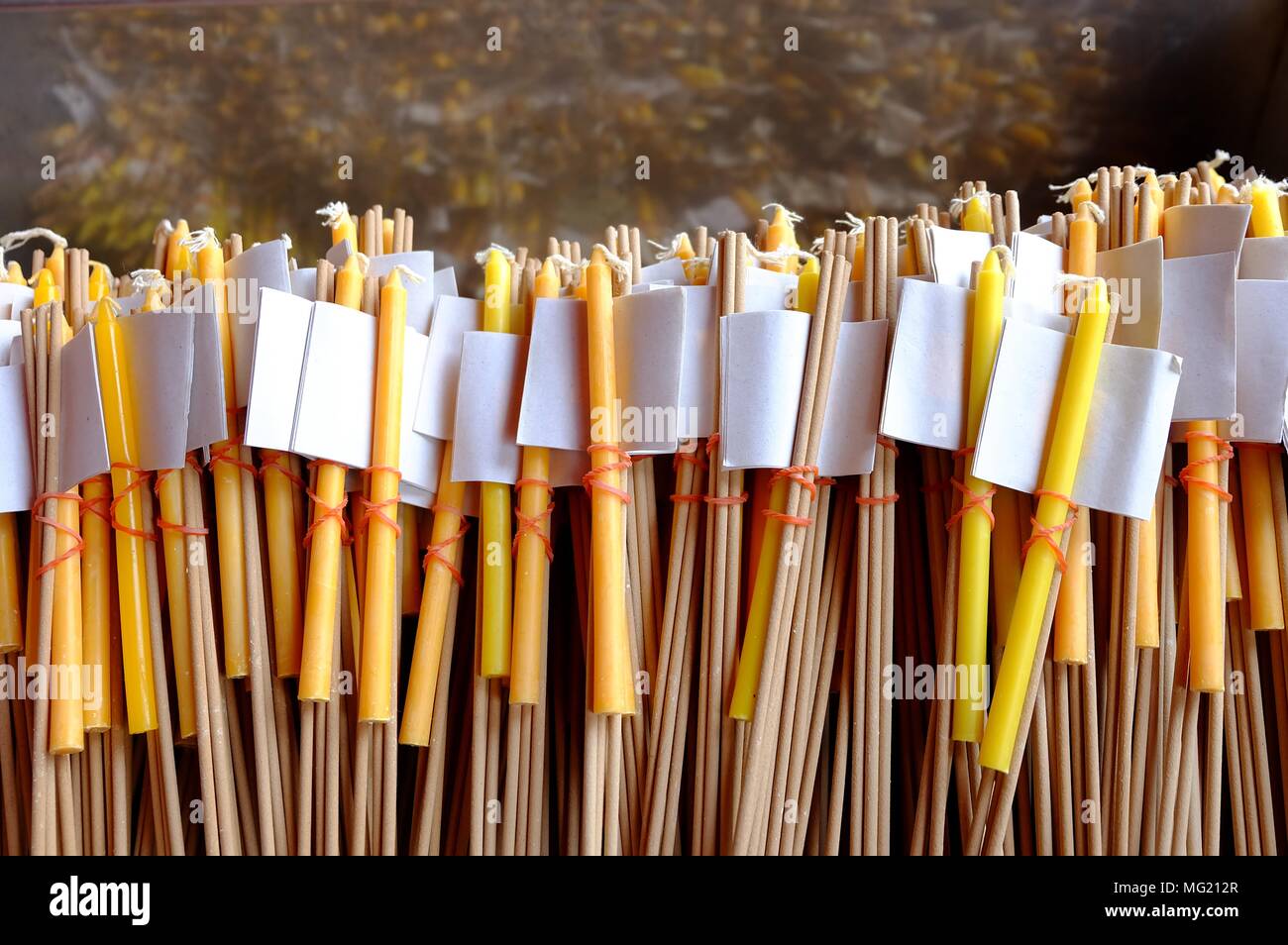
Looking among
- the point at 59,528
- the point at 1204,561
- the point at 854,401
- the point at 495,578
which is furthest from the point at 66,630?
the point at 1204,561

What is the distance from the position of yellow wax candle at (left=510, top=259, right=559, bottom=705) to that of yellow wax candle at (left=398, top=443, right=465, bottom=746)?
0.10 m

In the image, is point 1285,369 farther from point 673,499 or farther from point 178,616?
point 178,616

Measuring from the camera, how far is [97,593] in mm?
1457

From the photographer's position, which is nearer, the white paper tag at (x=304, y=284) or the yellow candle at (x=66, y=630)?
the yellow candle at (x=66, y=630)

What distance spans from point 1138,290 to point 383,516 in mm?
994

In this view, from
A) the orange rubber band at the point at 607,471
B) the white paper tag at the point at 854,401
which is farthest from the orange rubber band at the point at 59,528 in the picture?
the white paper tag at the point at 854,401

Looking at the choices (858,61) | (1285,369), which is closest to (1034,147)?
(858,61)

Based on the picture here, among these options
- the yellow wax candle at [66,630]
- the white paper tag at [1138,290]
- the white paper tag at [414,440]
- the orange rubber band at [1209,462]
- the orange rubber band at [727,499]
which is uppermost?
the white paper tag at [1138,290]

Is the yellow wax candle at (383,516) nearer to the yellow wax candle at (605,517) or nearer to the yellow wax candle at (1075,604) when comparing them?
the yellow wax candle at (605,517)

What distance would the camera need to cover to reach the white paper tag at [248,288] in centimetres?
149

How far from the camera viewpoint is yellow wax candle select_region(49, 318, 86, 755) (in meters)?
1.39

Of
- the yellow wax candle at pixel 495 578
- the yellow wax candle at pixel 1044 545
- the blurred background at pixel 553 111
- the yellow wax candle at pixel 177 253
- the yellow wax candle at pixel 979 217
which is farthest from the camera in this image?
the blurred background at pixel 553 111

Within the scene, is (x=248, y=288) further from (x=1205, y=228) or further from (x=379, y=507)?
(x=1205, y=228)

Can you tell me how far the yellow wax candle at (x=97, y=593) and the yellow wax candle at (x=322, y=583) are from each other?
26 centimetres
